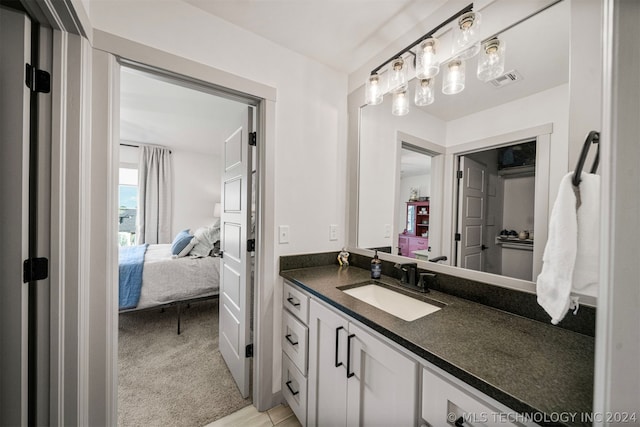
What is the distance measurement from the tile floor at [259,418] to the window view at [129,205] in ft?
13.9

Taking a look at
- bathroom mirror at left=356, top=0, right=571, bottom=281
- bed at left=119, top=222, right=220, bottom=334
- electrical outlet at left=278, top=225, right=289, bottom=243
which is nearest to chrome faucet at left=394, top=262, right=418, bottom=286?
bathroom mirror at left=356, top=0, right=571, bottom=281

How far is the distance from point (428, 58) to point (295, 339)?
176 cm

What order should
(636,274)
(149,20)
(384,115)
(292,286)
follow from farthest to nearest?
(384,115) < (292,286) < (149,20) < (636,274)

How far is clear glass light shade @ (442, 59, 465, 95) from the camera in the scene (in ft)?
4.00

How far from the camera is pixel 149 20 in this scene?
1.23m

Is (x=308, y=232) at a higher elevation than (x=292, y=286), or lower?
higher

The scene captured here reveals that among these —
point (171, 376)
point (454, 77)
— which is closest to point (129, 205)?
point (171, 376)

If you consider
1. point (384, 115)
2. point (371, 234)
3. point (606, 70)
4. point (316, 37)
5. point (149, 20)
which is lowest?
point (371, 234)

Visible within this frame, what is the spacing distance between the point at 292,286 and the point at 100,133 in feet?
4.08

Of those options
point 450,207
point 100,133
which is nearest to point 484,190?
point 450,207

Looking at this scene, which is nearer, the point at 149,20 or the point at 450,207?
the point at 149,20

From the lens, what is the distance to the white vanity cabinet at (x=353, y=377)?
2.68ft

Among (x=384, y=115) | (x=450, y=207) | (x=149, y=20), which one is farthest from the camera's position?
(x=384, y=115)

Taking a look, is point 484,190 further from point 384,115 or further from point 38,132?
point 38,132
